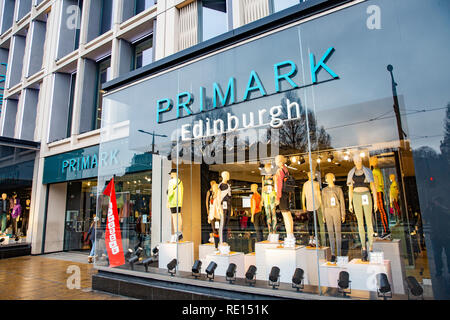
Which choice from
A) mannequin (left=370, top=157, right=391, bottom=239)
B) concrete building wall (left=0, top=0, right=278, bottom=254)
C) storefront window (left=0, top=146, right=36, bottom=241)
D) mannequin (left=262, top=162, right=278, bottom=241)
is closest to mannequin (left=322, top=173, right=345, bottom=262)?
mannequin (left=370, top=157, right=391, bottom=239)

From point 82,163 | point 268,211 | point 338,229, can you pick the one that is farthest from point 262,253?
point 82,163

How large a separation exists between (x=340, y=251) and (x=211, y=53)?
378cm

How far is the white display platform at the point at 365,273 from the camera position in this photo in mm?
3260

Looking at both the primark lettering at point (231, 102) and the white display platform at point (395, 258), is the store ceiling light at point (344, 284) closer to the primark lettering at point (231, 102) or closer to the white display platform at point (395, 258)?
the white display platform at point (395, 258)

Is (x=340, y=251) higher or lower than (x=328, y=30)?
lower

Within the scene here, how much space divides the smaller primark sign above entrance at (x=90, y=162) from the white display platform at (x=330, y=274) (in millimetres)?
4051

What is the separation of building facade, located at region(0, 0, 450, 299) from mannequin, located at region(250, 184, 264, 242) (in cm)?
3

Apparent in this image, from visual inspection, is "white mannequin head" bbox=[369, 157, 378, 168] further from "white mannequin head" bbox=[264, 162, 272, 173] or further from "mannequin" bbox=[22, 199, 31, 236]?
"mannequin" bbox=[22, 199, 31, 236]

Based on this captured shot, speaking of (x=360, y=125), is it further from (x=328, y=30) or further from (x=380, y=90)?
(x=328, y=30)

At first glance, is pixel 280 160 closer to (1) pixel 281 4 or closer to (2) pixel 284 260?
(2) pixel 284 260

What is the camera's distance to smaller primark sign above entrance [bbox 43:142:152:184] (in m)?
6.20

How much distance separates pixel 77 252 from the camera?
32.2 feet
